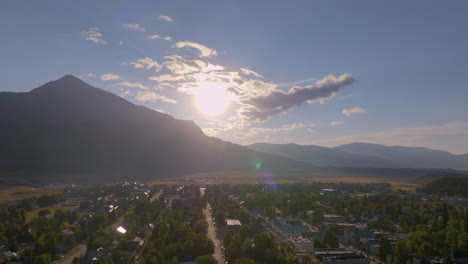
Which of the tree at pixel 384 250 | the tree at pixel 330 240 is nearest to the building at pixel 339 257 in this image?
the tree at pixel 330 240

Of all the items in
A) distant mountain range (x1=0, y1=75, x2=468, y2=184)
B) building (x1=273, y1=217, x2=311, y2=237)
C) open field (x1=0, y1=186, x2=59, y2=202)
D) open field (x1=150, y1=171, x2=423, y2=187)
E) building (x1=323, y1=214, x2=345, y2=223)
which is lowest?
open field (x1=0, y1=186, x2=59, y2=202)

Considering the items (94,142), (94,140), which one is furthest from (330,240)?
(94,140)

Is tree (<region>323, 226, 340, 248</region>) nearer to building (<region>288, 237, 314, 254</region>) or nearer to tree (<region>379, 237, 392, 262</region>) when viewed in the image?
building (<region>288, 237, 314, 254</region>)

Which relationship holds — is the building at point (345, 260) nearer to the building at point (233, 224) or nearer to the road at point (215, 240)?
the road at point (215, 240)

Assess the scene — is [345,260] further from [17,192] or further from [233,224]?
[17,192]

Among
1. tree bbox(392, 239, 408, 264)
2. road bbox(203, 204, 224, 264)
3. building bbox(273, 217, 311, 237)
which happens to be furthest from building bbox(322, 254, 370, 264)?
building bbox(273, 217, 311, 237)

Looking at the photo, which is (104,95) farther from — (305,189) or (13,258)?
(13,258)
